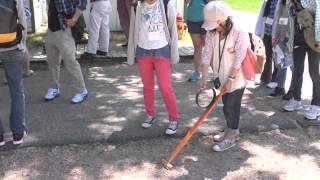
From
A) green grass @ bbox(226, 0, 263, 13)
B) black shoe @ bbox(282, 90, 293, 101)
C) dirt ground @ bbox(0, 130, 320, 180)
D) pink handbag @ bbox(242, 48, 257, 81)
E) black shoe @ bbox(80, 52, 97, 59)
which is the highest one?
pink handbag @ bbox(242, 48, 257, 81)

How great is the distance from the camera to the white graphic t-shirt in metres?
4.66

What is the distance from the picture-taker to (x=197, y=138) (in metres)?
4.95

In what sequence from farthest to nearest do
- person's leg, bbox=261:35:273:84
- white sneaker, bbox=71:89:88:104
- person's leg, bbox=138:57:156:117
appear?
person's leg, bbox=261:35:273:84 → white sneaker, bbox=71:89:88:104 → person's leg, bbox=138:57:156:117

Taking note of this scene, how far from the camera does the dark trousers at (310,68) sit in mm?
5242

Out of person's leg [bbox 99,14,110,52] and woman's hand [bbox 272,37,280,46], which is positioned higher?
woman's hand [bbox 272,37,280,46]

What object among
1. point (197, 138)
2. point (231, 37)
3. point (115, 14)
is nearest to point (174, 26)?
point (231, 37)

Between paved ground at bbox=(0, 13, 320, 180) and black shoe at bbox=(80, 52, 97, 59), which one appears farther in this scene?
black shoe at bbox=(80, 52, 97, 59)

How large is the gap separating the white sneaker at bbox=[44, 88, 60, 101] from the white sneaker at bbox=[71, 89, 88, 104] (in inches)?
9.6

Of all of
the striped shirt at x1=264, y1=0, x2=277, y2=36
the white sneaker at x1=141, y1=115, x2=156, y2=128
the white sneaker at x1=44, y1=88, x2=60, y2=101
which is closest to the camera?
the white sneaker at x1=141, y1=115, x2=156, y2=128

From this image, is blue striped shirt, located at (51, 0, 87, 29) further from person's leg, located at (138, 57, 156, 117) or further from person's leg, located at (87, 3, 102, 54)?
person's leg, located at (87, 3, 102, 54)

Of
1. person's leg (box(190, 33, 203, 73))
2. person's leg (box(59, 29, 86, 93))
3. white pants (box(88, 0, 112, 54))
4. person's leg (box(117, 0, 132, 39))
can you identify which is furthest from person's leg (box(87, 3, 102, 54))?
person's leg (box(59, 29, 86, 93))

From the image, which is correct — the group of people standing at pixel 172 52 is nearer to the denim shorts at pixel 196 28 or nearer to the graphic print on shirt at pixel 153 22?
the graphic print on shirt at pixel 153 22

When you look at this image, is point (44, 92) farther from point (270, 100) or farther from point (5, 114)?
point (270, 100)

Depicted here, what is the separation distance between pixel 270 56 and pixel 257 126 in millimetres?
1650
